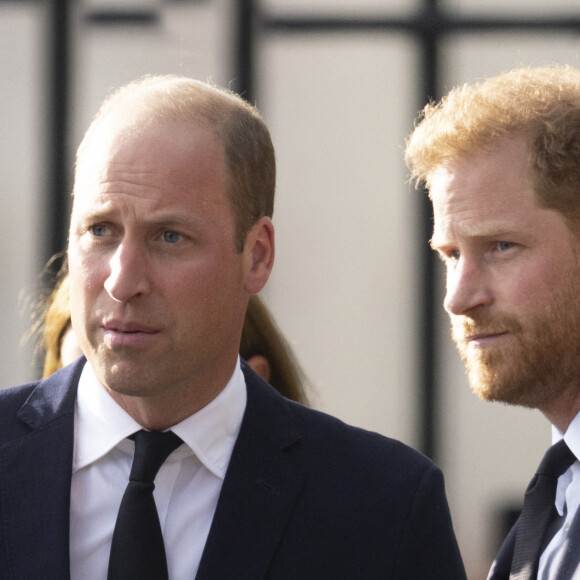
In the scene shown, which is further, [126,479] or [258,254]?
[258,254]

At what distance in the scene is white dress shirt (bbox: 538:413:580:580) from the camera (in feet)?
7.86

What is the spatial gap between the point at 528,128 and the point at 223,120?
726 mm

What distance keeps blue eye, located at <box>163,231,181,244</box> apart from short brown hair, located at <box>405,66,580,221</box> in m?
0.75

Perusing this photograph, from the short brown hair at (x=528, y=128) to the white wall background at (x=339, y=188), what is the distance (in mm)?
2968

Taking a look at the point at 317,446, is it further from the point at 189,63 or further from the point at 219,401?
the point at 189,63

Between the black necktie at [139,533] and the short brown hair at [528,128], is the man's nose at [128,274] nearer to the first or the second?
the black necktie at [139,533]

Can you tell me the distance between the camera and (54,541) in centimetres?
215

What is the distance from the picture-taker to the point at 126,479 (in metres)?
Answer: 2.29

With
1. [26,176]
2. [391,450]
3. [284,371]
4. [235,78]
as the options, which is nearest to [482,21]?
[235,78]

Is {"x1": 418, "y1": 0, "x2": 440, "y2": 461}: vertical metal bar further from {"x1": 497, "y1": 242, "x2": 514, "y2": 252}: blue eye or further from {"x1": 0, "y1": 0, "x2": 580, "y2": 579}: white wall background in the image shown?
{"x1": 497, "y1": 242, "x2": 514, "y2": 252}: blue eye

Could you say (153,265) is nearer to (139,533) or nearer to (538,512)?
(139,533)

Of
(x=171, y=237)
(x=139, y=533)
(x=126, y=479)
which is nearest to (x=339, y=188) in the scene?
(x=171, y=237)

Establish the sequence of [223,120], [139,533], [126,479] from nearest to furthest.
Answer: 1. [139,533]
2. [126,479]
3. [223,120]

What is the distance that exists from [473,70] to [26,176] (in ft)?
7.94
